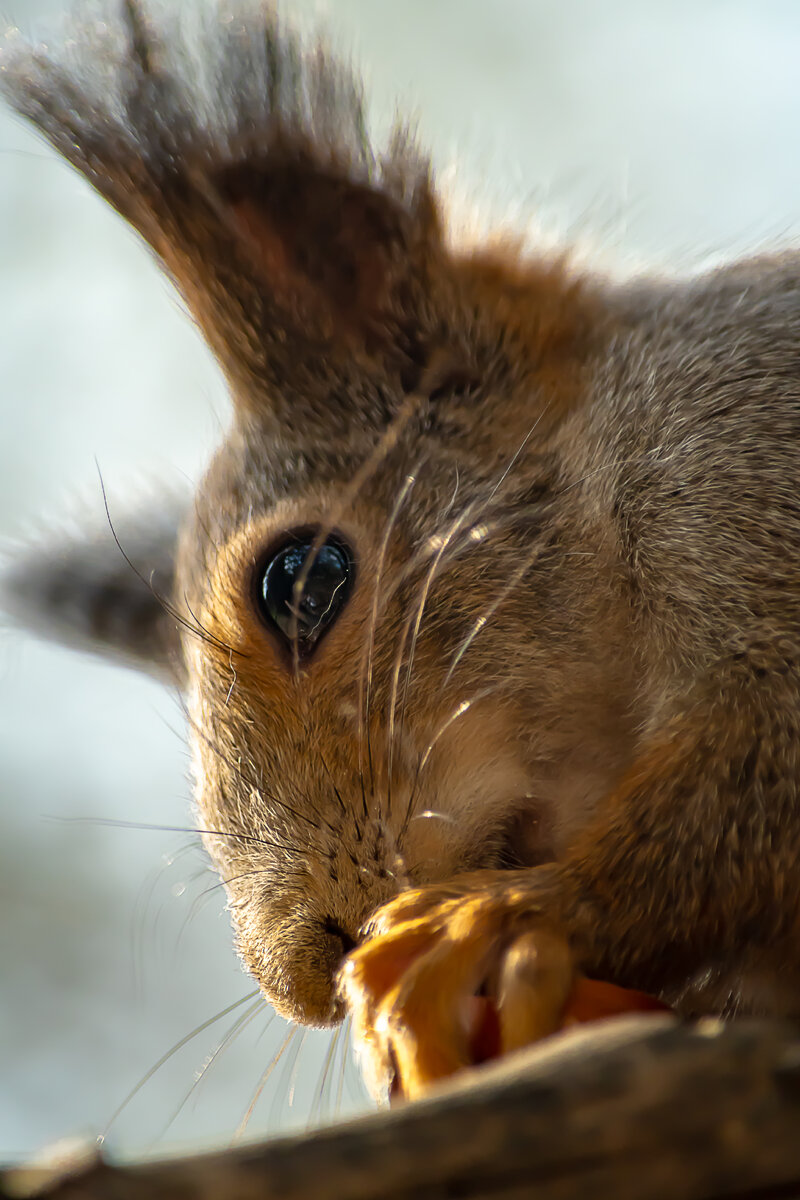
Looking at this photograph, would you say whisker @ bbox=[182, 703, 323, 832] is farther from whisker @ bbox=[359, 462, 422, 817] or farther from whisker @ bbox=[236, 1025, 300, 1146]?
whisker @ bbox=[236, 1025, 300, 1146]

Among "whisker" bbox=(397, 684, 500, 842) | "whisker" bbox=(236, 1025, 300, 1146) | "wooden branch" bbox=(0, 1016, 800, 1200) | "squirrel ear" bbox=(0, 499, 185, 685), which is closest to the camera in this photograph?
"wooden branch" bbox=(0, 1016, 800, 1200)

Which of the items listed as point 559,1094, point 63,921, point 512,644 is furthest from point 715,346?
point 63,921

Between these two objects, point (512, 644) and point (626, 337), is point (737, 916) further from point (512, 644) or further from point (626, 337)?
point (626, 337)

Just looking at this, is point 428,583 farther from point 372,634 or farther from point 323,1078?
point 323,1078

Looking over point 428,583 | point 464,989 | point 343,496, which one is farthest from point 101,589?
point 464,989

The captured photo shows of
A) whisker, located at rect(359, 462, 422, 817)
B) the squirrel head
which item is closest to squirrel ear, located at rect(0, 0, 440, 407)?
the squirrel head

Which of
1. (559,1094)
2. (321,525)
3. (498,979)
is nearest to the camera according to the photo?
(559,1094)
